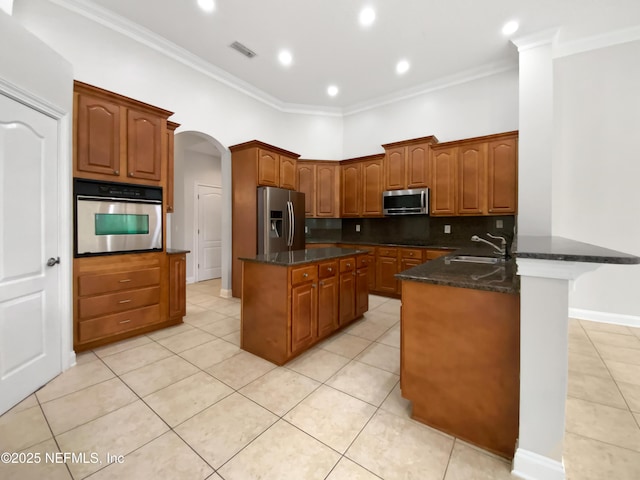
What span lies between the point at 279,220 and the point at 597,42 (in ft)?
15.5

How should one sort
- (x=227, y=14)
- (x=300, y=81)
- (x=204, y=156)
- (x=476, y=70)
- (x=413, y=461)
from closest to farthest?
(x=413, y=461) < (x=227, y=14) < (x=476, y=70) < (x=300, y=81) < (x=204, y=156)

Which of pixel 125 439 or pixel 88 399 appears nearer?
pixel 125 439

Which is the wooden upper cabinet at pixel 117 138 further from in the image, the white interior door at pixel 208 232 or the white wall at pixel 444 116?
the white wall at pixel 444 116

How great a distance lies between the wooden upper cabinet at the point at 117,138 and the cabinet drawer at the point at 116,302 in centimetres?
117

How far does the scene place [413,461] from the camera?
4.45 ft

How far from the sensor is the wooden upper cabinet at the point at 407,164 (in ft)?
14.0

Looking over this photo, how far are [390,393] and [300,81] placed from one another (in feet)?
15.4

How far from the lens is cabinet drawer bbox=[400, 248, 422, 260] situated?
13.6 feet

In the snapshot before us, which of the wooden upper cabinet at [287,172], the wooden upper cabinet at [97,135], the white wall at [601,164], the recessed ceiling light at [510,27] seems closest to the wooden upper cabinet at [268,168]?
the wooden upper cabinet at [287,172]

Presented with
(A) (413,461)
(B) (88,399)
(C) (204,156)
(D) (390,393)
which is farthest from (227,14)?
(A) (413,461)

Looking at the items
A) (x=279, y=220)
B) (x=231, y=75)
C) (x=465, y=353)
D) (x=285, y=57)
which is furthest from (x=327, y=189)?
(x=465, y=353)

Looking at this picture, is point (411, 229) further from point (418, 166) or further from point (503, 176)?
point (503, 176)

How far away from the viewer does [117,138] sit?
103 inches

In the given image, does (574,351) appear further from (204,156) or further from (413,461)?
(204,156)
